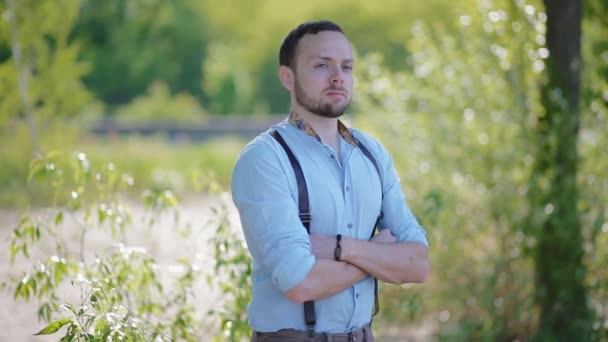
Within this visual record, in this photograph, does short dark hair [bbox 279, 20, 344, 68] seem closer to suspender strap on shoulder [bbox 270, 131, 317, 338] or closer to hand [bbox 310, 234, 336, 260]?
suspender strap on shoulder [bbox 270, 131, 317, 338]

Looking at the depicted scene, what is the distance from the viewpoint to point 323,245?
2664mm

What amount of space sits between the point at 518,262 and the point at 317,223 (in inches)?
136

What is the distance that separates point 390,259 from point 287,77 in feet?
1.95

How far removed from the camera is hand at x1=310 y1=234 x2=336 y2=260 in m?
2.65

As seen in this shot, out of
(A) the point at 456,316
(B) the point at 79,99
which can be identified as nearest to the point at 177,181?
(B) the point at 79,99

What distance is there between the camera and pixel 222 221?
4098 mm

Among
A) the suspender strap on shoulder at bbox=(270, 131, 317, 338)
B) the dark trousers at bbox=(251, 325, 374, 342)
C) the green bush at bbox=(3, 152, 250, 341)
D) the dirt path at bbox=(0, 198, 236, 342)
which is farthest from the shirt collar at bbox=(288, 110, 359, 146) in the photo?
the dirt path at bbox=(0, 198, 236, 342)

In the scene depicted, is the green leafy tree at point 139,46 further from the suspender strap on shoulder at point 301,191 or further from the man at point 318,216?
the suspender strap on shoulder at point 301,191

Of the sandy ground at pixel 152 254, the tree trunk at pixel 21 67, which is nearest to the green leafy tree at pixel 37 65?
the tree trunk at pixel 21 67

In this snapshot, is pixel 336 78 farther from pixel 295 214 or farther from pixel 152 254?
pixel 152 254

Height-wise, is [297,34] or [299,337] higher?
[297,34]

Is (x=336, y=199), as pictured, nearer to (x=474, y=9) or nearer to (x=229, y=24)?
(x=474, y=9)

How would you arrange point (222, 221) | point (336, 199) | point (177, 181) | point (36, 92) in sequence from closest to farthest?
→ point (336, 199) → point (222, 221) → point (36, 92) → point (177, 181)

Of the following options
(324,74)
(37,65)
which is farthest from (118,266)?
(37,65)
